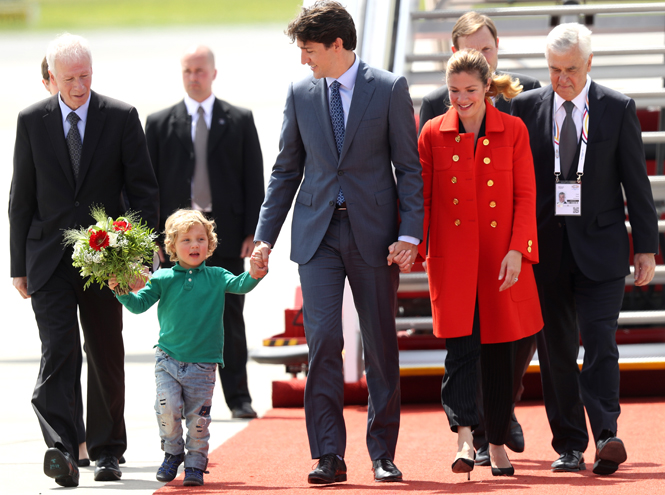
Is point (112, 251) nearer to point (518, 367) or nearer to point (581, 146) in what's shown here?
point (518, 367)

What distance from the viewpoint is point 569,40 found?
15.2 feet

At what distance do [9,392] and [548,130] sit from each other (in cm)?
487

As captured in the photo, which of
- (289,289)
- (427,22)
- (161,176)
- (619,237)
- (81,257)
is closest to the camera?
(81,257)

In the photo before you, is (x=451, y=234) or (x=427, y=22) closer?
(x=451, y=234)

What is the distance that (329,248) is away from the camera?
4523mm

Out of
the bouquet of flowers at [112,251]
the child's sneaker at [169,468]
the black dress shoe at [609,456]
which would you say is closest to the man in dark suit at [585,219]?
the black dress shoe at [609,456]

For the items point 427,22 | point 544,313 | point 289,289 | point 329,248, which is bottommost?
point 289,289

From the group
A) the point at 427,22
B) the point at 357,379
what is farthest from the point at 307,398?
the point at 427,22

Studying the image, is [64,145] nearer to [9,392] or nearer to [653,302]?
[9,392]

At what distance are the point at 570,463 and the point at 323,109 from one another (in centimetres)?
188

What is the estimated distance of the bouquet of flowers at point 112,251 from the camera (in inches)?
172

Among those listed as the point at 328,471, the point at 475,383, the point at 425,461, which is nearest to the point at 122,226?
the point at 328,471

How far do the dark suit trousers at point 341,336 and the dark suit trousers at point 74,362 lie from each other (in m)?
1.01

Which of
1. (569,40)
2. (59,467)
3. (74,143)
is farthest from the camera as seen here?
(74,143)
